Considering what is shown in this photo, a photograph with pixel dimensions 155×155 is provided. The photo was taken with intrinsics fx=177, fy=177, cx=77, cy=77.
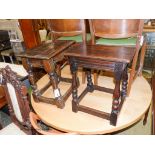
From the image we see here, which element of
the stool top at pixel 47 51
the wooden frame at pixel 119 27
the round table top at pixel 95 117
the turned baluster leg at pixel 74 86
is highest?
the wooden frame at pixel 119 27

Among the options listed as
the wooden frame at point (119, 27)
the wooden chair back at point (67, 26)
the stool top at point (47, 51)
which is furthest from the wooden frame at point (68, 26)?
the wooden frame at point (119, 27)

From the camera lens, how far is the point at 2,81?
1382 mm

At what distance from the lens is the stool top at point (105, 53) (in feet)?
3.78

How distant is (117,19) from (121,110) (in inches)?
30.6

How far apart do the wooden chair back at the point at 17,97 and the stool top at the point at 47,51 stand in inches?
8.4

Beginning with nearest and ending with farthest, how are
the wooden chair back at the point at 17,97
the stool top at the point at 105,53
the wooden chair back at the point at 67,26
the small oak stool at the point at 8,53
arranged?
1. the stool top at the point at 105,53
2. the wooden chair back at the point at 17,97
3. the wooden chair back at the point at 67,26
4. the small oak stool at the point at 8,53

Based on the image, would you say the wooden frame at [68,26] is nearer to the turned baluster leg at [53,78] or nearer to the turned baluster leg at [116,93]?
the turned baluster leg at [53,78]

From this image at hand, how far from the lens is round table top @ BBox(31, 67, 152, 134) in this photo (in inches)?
56.6

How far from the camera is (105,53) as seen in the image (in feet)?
4.10

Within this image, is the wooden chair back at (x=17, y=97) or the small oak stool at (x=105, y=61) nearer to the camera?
the small oak stool at (x=105, y=61)

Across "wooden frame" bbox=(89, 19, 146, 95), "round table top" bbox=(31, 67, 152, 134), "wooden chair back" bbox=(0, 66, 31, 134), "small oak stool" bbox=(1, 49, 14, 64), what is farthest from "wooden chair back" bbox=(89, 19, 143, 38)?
"small oak stool" bbox=(1, 49, 14, 64)

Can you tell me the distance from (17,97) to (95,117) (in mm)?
663
